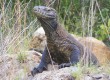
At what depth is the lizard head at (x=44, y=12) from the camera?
740 cm

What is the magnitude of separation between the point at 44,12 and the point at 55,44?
0.58m

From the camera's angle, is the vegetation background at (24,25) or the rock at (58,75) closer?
the rock at (58,75)

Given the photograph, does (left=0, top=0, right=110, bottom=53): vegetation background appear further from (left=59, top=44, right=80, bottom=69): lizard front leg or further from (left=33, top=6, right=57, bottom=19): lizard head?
(left=33, top=6, right=57, bottom=19): lizard head

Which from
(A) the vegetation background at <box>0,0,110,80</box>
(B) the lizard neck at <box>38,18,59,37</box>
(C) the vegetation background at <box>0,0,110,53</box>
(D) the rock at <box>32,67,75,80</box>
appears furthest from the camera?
(C) the vegetation background at <box>0,0,110,53</box>

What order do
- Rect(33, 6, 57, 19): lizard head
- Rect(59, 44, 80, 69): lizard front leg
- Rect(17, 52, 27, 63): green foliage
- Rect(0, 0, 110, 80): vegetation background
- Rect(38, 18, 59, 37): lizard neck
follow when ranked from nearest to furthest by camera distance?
1. Rect(59, 44, 80, 69): lizard front leg
2. Rect(33, 6, 57, 19): lizard head
3. Rect(38, 18, 59, 37): lizard neck
4. Rect(0, 0, 110, 80): vegetation background
5. Rect(17, 52, 27, 63): green foliage

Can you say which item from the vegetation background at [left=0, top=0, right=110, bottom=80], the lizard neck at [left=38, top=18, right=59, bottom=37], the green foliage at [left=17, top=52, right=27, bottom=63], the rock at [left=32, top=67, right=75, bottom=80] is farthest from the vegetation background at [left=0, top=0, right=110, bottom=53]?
the rock at [left=32, top=67, right=75, bottom=80]

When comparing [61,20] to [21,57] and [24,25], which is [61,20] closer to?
[24,25]

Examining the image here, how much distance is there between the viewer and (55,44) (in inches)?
303

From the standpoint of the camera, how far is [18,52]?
27.3 feet

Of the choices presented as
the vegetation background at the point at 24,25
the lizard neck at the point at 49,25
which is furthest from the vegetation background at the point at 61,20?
the lizard neck at the point at 49,25

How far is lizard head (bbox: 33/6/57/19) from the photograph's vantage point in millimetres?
Result: 7400

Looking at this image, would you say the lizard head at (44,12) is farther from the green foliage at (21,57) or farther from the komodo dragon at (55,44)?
the green foliage at (21,57)

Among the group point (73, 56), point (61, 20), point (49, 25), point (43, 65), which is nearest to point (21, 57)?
point (43, 65)

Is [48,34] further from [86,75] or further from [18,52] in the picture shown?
[86,75]
